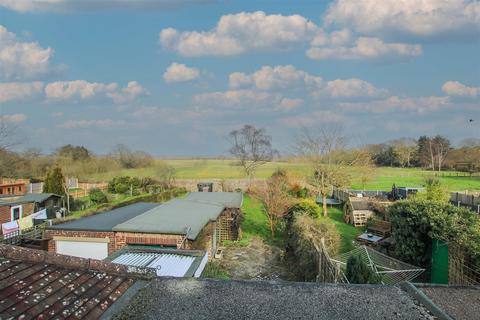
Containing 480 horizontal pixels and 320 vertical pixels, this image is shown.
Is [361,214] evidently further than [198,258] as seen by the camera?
Yes

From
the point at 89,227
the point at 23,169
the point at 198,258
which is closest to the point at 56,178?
the point at 23,169

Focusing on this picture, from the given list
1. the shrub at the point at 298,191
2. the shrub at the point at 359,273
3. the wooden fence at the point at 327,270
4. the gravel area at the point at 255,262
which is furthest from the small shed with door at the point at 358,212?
the shrub at the point at 359,273

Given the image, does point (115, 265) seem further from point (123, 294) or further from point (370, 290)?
point (370, 290)

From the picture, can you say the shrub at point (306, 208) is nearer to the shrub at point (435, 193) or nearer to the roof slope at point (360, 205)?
the roof slope at point (360, 205)

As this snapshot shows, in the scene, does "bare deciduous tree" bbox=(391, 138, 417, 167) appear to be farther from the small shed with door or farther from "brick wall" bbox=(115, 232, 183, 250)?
"brick wall" bbox=(115, 232, 183, 250)

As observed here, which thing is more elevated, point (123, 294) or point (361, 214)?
point (123, 294)

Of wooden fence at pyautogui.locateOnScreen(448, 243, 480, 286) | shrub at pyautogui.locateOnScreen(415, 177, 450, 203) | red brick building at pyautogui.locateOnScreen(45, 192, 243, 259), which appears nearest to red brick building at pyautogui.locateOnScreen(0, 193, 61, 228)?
red brick building at pyautogui.locateOnScreen(45, 192, 243, 259)

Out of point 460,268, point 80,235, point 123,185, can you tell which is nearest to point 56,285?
point 80,235

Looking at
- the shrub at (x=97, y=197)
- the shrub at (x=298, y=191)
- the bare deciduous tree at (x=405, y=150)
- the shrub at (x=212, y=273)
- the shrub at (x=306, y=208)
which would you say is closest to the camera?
the shrub at (x=212, y=273)
